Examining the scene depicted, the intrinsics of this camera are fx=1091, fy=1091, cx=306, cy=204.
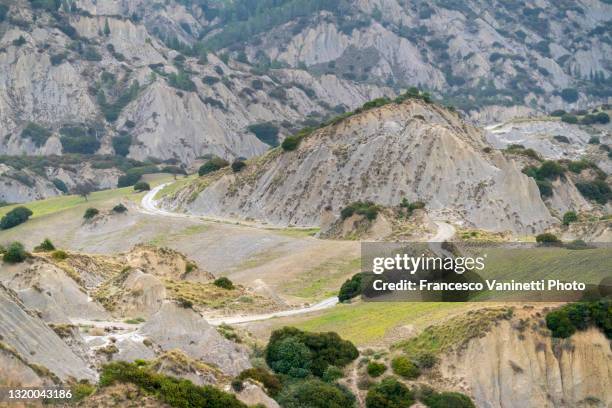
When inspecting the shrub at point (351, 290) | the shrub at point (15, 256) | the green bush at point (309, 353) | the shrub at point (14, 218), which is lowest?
the green bush at point (309, 353)

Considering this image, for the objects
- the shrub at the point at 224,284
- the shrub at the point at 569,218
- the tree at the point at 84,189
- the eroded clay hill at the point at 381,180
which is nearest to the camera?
the shrub at the point at 224,284

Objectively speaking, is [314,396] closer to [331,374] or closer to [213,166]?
[331,374]

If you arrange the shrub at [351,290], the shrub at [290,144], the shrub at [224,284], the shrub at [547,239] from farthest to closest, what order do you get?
the shrub at [290,144]
the shrub at [547,239]
the shrub at [224,284]
the shrub at [351,290]

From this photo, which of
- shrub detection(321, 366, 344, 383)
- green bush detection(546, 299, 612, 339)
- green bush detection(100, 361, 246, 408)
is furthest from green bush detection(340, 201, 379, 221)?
green bush detection(100, 361, 246, 408)

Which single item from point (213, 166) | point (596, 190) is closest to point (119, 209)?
point (213, 166)

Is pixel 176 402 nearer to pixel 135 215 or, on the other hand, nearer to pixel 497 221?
pixel 497 221

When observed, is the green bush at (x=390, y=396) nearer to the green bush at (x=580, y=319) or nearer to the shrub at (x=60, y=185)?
the green bush at (x=580, y=319)

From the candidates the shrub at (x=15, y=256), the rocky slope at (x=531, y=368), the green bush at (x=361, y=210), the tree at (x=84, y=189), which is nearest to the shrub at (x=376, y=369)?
the rocky slope at (x=531, y=368)

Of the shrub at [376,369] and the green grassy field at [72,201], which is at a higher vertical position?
the green grassy field at [72,201]

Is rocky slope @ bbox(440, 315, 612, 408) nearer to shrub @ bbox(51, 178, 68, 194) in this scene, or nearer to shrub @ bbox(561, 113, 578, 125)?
shrub @ bbox(51, 178, 68, 194)

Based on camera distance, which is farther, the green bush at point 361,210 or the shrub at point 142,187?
the shrub at point 142,187
